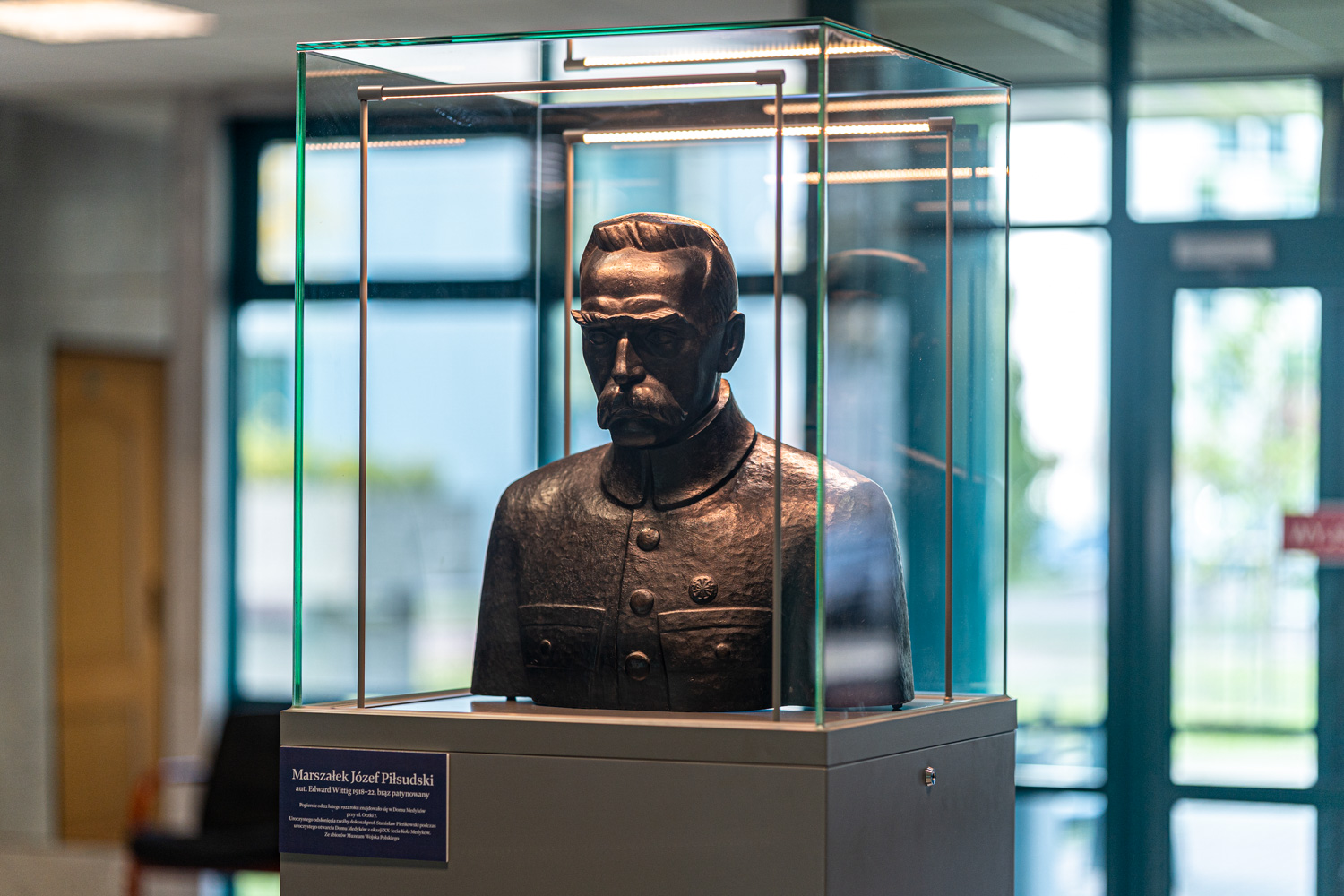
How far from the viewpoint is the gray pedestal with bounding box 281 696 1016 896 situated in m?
1.98

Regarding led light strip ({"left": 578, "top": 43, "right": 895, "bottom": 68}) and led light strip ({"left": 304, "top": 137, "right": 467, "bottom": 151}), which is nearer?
led light strip ({"left": 578, "top": 43, "right": 895, "bottom": 68})

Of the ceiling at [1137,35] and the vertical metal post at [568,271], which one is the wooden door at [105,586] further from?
the vertical metal post at [568,271]

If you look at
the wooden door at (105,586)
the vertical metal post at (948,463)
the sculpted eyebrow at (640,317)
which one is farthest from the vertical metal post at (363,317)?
the wooden door at (105,586)

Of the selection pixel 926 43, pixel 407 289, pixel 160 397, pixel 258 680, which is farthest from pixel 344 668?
pixel 407 289

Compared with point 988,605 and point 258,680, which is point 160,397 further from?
point 988,605

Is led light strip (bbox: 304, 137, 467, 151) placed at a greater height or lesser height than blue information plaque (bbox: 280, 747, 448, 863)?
greater

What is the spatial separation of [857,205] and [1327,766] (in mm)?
2660

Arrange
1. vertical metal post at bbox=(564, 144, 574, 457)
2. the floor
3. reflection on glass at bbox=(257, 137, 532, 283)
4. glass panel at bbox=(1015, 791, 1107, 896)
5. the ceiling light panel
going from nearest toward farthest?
reflection on glass at bbox=(257, 137, 532, 283), vertical metal post at bbox=(564, 144, 574, 457), glass panel at bbox=(1015, 791, 1107, 896), the ceiling light panel, the floor

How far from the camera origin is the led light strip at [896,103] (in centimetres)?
215

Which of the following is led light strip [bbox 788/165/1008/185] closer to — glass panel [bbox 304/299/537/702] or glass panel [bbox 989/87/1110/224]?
glass panel [bbox 304/299/537/702]

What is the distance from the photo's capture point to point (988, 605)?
2.44 metres

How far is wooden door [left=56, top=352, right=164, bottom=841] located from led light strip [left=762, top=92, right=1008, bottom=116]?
508 cm

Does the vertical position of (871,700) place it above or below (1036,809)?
above

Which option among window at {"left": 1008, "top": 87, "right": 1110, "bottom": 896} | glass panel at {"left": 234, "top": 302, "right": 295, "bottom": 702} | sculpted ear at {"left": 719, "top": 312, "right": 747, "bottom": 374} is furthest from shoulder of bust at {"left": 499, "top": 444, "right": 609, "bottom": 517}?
glass panel at {"left": 234, "top": 302, "right": 295, "bottom": 702}
